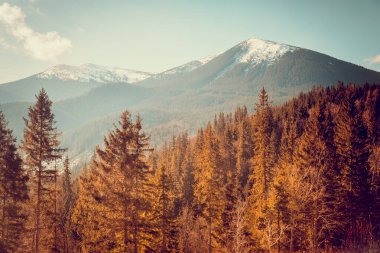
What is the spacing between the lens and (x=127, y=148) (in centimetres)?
2388

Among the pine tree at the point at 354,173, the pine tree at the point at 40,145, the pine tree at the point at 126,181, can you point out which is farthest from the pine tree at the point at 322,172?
the pine tree at the point at 40,145

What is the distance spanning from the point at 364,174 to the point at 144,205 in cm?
2562

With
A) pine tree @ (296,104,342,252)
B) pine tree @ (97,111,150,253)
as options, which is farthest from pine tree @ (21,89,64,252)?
pine tree @ (296,104,342,252)

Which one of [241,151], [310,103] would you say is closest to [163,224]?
[241,151]

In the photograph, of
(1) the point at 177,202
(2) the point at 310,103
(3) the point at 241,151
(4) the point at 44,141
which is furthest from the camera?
(2) the point at 310,103

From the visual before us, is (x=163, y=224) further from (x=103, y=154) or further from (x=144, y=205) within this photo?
(x=103, y=154)

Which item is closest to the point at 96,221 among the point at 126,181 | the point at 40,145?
the point at 126,181

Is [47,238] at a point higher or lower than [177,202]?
higher

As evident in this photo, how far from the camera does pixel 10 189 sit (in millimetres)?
22672

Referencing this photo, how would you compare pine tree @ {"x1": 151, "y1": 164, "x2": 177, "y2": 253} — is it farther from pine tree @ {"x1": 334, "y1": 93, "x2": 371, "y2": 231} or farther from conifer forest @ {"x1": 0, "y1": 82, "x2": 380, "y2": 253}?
pine tree @ {"x1": 334, "y1": 93, "x2": 371, "y2": 231}

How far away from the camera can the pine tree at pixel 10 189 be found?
22531 mm

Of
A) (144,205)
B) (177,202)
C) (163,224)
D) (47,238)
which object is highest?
(144,205)

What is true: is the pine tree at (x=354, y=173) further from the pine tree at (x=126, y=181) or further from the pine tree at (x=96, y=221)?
the pine tree at (x=96, y=221)

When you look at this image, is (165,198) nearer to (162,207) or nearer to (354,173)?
(162,207)
